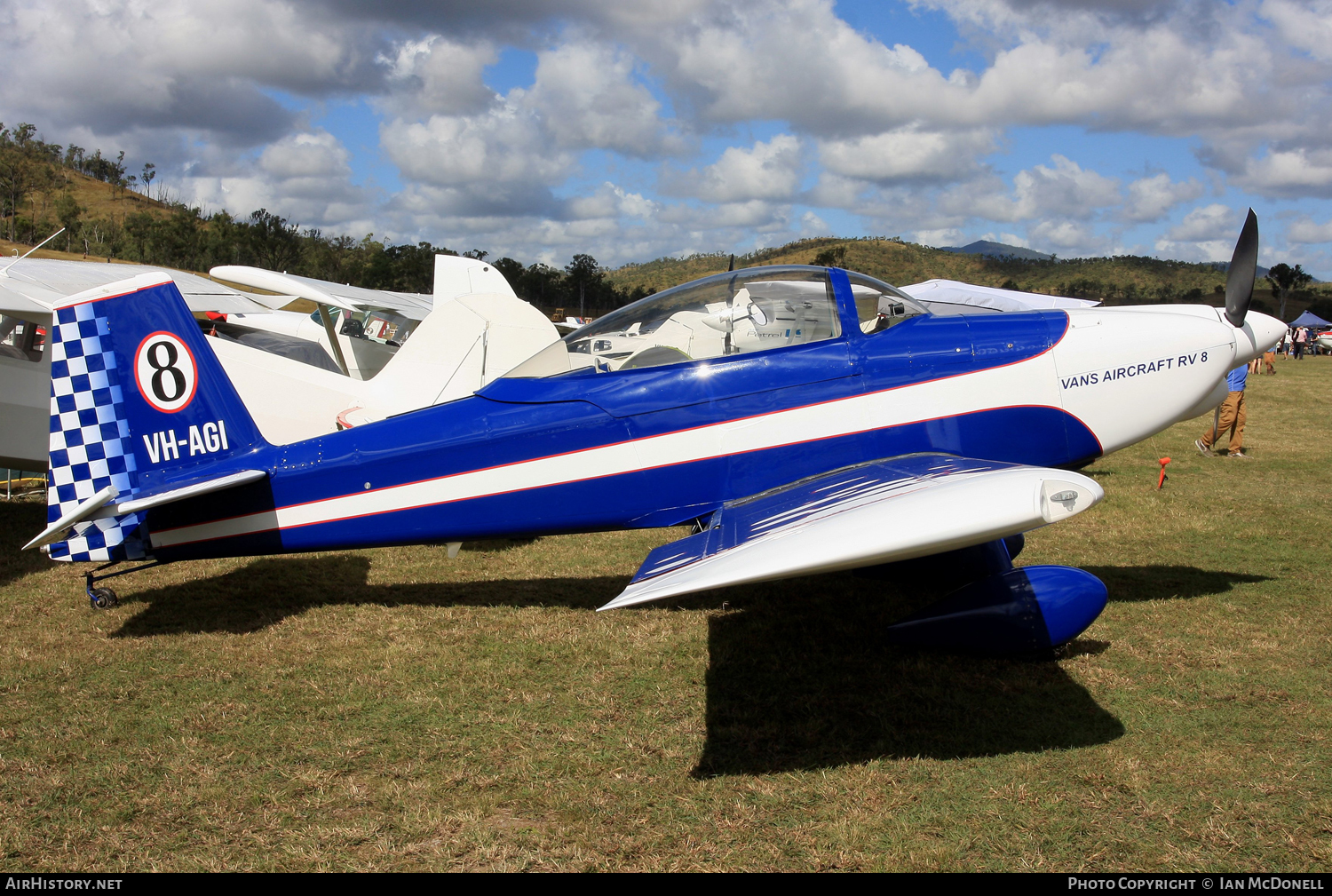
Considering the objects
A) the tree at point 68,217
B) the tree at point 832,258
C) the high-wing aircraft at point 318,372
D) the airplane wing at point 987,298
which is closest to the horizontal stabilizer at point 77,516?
the high-wing aircraft at point 318,372

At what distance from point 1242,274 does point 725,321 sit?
335cm

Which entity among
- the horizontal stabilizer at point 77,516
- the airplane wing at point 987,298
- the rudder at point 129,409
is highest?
the airplane wing at point 987,298

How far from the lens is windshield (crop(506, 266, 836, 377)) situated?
4473 millimetres

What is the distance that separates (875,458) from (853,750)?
5.13 ft

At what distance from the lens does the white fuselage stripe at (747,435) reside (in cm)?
434

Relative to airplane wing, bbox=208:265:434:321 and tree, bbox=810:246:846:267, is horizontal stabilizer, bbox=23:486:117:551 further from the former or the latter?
tree, bbox=810:246:846:267

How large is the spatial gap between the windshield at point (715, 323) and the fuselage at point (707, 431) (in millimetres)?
90

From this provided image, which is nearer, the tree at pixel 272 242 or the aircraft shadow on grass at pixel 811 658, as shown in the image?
the aircraft shadow on grass at pixel 811 658

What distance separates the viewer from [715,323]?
4520 millimetres

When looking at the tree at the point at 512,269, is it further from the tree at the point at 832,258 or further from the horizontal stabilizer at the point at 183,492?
the horizontal stabilizer at the point at 183,492

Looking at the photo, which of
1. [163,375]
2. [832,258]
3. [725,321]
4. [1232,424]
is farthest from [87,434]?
[832,258]

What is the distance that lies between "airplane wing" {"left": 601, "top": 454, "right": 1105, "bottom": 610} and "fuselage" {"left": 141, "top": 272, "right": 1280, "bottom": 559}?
0.77 m

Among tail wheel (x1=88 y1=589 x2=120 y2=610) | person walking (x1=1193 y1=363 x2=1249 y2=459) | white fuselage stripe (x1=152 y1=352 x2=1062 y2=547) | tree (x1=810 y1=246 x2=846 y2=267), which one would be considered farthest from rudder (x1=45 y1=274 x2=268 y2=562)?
tree (x1=810 y1=246 x2=846 y2=267)

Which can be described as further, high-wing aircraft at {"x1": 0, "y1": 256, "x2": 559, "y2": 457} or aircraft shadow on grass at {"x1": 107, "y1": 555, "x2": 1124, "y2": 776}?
high-wing aircraft at {"x1": 0, "y1": 256, "x2": 559, "y2": 457}
